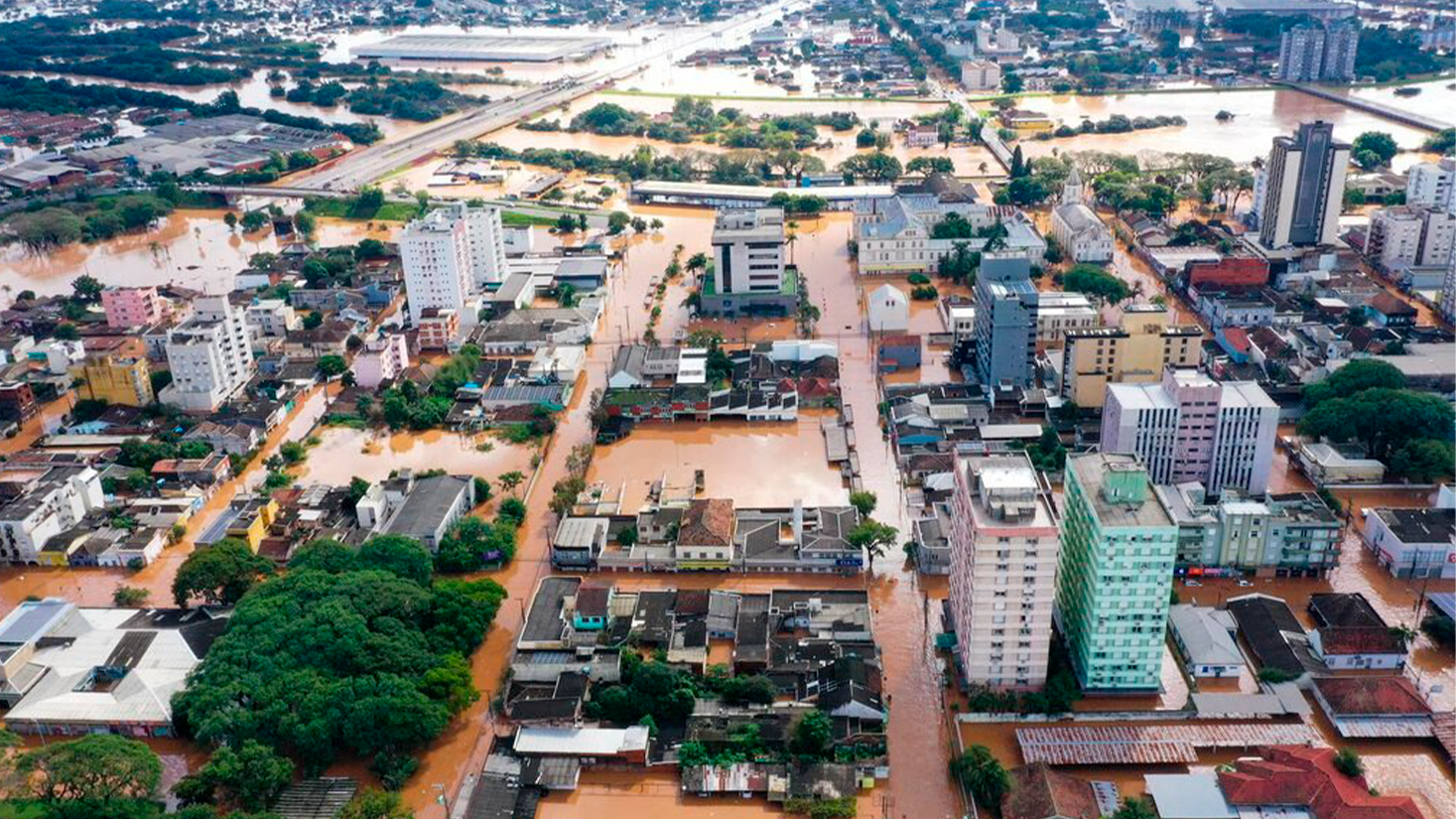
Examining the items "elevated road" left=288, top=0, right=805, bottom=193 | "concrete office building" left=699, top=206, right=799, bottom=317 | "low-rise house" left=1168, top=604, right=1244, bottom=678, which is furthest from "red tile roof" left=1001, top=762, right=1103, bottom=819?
"elevated road" left=288, top=0, right=805, bottom=193

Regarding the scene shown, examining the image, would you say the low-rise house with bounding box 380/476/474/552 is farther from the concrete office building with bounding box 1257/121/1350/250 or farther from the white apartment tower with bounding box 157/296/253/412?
the concrete office building with bounding box 1257/121/1350/250

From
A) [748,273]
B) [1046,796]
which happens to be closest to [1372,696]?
[1046,796]

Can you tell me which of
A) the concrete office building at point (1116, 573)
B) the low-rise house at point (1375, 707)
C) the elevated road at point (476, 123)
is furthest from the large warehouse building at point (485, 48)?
the low-rise house at point (1375, 707)

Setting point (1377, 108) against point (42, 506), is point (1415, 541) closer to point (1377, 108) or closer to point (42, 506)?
point (42, 506)

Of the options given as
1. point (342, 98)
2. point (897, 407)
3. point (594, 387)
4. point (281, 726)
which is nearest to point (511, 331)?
point (594, 387)

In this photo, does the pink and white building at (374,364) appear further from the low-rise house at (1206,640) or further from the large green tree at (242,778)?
the low-rise house at (1206,640)
